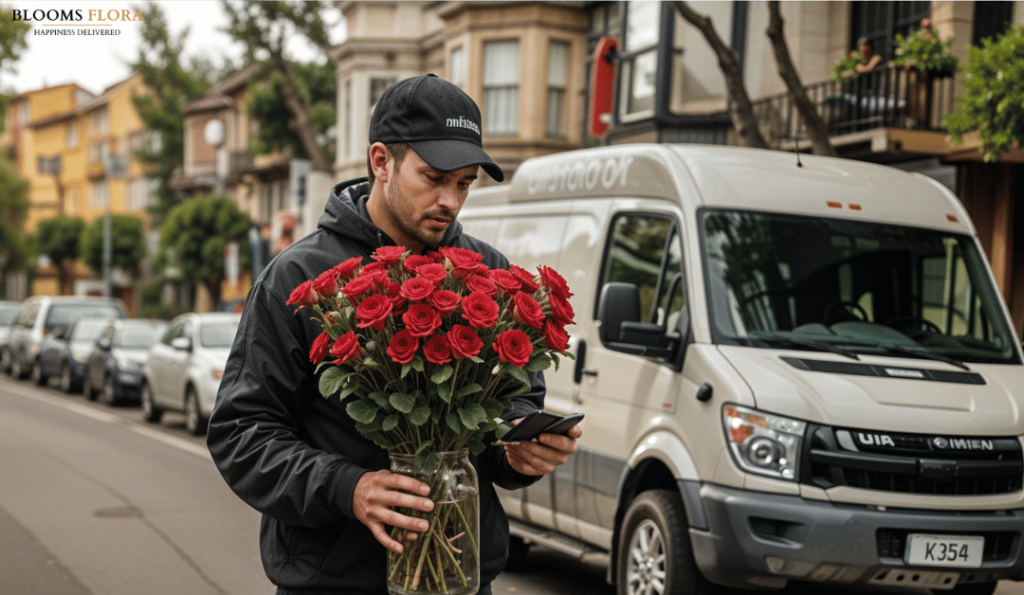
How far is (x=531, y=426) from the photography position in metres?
2.47

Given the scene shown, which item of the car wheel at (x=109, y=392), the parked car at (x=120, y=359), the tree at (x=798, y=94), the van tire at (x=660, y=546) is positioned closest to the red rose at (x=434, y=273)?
the van tire at (x=660, y=546)

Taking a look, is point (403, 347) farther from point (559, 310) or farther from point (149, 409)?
point (149, 409)

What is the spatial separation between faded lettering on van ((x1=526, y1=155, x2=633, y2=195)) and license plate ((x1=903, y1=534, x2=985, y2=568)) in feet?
8.78

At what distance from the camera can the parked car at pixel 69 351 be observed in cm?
2336

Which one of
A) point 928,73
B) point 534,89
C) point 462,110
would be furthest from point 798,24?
point 462,110

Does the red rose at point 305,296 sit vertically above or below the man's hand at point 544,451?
above

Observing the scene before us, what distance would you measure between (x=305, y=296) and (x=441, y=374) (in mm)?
339

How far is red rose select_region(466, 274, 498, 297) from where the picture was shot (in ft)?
7.76

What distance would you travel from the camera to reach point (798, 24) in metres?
16.6

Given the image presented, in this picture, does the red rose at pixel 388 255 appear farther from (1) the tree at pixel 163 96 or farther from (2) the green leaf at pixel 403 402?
(1) the tree at pixel 163 96

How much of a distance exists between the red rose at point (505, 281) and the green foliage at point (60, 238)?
2578 inches

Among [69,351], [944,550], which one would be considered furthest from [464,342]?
[69,351]

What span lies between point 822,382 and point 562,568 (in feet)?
10.6

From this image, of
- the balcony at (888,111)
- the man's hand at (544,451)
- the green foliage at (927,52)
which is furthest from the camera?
the balcony at (888,111)
